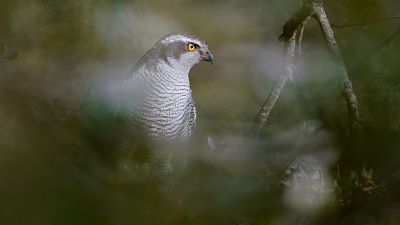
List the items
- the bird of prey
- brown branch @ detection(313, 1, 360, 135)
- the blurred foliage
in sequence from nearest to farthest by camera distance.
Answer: the blurred foliage
brown branch @ detection(313, 1, 360, 135)
the bird of prey

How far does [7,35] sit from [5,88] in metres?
0.31

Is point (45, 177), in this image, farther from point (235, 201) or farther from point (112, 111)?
point (112, 111)

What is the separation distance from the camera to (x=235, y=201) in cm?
144

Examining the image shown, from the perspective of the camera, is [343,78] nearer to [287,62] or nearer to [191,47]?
[287,62]

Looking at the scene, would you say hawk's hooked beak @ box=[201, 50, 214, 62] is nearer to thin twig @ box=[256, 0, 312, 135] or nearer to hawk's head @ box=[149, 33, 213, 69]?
hawk's head @ box=[149, 33, 213, 69]

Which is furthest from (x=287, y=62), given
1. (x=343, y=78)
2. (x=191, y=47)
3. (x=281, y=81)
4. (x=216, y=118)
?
(x=216, y=118)

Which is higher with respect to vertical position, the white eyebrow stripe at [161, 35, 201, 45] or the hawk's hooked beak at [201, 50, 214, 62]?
the white eyebrow stripe at [161, 35, 201, 45]

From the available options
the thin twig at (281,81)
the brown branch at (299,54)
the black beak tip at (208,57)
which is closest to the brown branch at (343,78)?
the brown branch at (299,54)

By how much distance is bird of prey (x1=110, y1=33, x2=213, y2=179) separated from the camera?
244 centimetres

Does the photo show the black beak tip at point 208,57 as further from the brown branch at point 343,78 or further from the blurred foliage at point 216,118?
the brown branch at point 343,78

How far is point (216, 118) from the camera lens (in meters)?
3.18

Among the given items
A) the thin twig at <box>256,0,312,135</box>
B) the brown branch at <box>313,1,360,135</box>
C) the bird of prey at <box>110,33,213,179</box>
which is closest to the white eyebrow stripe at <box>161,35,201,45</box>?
the bird of prey at <box>110,33,213,179</box>

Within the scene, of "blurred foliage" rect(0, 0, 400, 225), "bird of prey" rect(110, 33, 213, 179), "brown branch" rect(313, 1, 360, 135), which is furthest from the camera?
"bird of prey" rect(110, 33, 213, 179)

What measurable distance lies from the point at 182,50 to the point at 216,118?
792 mm
